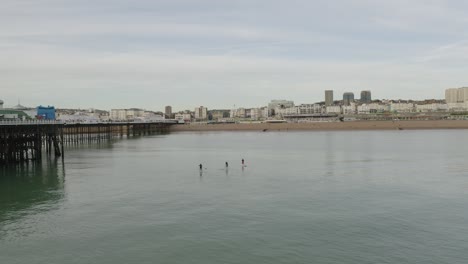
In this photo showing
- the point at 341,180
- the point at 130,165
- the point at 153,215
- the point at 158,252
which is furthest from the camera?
the point at 130,165

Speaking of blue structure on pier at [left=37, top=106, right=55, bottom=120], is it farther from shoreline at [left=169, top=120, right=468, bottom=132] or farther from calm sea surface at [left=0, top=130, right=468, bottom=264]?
shoreline at [left=169, top=120, right=468, bottom=132]

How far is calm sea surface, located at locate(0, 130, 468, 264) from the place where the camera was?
20406mm

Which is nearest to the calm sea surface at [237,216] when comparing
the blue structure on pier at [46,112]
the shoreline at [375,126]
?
the blue structure on pier at [46,112]

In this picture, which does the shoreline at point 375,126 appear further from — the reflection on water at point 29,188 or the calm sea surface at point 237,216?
the reflection on water at point 29,188

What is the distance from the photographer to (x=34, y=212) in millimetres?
28688

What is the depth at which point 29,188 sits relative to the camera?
38219mm

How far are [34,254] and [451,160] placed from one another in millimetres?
49411

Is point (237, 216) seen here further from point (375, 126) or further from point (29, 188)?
point (375, 126)

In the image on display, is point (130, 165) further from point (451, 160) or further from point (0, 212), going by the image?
point (451, 160)

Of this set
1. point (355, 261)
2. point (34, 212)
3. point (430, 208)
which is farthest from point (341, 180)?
point (34, 212)

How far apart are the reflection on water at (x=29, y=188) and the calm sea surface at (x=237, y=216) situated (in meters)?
0.11

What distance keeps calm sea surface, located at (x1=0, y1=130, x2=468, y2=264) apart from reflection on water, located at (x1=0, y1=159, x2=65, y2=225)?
11 centimetres

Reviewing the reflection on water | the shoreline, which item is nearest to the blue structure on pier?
the reflection on water

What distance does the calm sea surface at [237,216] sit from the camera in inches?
803
